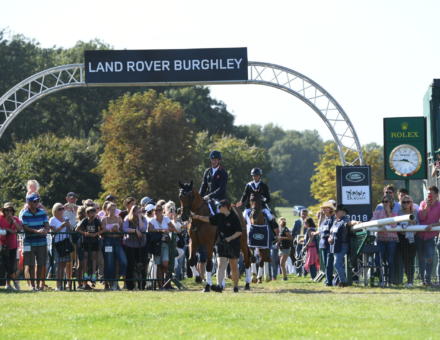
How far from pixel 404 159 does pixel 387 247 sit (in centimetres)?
659

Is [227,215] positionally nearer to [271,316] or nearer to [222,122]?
[271,316]

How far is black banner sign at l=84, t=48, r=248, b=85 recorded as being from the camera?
35.2 m

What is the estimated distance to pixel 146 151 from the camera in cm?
6228

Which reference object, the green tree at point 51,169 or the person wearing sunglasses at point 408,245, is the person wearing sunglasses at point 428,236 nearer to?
the person wearing sunglasses at point 408,245

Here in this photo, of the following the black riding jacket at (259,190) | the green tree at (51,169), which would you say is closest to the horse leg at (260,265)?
the black riding jacket at (259,190)

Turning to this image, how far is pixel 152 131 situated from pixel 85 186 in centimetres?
585

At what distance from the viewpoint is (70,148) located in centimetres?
6400

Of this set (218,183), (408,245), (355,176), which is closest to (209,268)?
(218,183)

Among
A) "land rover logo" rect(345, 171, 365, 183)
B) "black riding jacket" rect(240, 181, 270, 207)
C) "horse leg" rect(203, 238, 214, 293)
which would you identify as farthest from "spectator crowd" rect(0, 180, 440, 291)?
"land rover logo" rect(345, 171, 365, 183)

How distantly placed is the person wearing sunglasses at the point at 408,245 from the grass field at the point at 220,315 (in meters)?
2.42

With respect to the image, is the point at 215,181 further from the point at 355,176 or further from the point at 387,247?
the point at 355,176

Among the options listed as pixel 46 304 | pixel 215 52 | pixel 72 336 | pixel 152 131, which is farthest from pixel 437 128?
pixel 152 131

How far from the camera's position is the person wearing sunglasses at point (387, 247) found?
21.4 m

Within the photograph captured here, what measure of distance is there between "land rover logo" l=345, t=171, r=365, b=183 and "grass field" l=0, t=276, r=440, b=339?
9892mm
